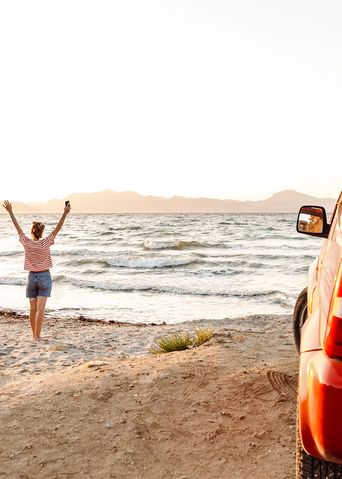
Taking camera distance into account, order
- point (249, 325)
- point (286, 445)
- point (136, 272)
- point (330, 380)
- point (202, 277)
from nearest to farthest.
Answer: point (330, 380) < point (286, 445) < point (249, 325) < point (202, 277) < point (136, 272)

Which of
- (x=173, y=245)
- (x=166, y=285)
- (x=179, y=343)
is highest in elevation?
(x=179, y=343)

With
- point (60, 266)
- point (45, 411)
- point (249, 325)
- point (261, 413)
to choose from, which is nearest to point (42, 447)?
point (45, 411)

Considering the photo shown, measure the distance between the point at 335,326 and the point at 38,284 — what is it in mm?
6615

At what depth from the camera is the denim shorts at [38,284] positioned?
7965mm

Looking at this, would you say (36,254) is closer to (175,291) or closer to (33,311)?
(33,311)

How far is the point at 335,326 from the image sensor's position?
1.95 metres

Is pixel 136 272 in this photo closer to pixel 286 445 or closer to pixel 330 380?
pixel 286 445

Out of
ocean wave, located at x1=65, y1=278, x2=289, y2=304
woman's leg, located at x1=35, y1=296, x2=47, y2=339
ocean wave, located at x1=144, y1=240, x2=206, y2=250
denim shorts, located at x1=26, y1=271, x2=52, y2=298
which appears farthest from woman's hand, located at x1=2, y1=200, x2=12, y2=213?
ocean wave, located at x1=144, y1=240, x2=206, y2=250

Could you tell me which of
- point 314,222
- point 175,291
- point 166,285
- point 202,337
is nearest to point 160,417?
point 314,222

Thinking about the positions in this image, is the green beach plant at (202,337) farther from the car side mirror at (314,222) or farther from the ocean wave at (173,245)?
the ocean wave at (173,245)

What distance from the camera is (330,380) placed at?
6.21 feet

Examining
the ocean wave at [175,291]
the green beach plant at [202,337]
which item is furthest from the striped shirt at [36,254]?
the ocean wave at [175,291]

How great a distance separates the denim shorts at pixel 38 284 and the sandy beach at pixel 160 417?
2.05 meters

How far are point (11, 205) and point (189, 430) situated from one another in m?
5.04
